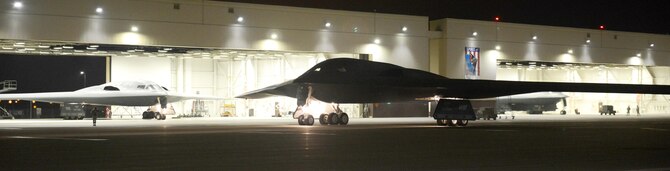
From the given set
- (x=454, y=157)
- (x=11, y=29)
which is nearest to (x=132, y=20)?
(x=11, y=29)

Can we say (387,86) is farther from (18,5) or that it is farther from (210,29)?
(18,5)

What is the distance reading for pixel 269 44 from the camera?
41344 millimetres

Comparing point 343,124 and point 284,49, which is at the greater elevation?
point 284,49

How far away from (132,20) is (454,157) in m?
27.7

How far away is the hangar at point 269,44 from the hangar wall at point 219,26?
5cm

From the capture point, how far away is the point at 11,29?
→ 112 ft

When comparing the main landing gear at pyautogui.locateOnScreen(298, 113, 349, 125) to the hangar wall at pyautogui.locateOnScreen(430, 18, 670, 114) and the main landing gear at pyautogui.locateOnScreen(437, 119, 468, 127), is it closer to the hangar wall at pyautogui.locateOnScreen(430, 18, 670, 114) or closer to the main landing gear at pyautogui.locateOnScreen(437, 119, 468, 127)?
the main landing gear at pyautogui.locateOnScreen(437, 119, 468, 127)

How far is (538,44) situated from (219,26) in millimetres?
23134

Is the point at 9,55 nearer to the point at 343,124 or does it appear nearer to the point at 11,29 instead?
the point at 11,29

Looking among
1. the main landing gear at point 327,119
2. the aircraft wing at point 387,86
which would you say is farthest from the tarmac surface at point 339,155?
the main landing gear at point 327,119

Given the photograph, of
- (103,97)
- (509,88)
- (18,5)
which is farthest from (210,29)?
(509,88)

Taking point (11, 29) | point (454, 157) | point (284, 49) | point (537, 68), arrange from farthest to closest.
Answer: point (537, 68), point (284, 49), point (11, 29), point (454, 157)

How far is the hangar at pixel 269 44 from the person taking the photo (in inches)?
1435

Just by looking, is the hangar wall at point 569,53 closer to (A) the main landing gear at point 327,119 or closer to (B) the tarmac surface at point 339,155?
(A) the main landing gear at point 327,119
